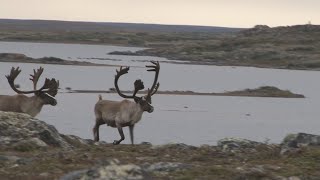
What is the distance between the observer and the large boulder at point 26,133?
12336 mm

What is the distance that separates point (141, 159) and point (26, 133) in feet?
8.79

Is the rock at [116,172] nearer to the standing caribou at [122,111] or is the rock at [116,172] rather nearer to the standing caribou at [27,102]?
the standing caribou at [122,111]

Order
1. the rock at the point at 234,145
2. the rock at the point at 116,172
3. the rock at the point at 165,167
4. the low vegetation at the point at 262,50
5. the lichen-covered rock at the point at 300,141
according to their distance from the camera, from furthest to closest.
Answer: the low vegetation at the point at 262,50, the rock at the point at 234,145, the lichen-covered rock at the point at 300,141, the rock at the point at 165,167, the rock at the point at 116,172

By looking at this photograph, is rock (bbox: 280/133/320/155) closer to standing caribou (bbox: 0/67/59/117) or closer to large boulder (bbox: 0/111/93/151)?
large boulder (bbox: 0/111/93/151)

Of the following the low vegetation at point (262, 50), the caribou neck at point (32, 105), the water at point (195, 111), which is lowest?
the water at point (195, 111)

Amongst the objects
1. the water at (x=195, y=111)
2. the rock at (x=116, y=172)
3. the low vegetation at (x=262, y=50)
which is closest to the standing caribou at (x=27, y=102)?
the water at (x=195, y=111)

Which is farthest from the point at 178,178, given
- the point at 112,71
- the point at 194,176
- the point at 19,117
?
the point at 112,71

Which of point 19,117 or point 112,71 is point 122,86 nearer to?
point 112,71

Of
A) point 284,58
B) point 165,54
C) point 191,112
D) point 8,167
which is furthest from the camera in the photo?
point 165,54

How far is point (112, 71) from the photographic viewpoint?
68000mm

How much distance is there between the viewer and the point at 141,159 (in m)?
11.1

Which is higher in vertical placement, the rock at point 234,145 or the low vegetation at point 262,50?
the low vegetation at point 262,50

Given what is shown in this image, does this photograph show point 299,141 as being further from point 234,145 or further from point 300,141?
point 234,145

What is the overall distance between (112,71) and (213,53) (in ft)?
116
